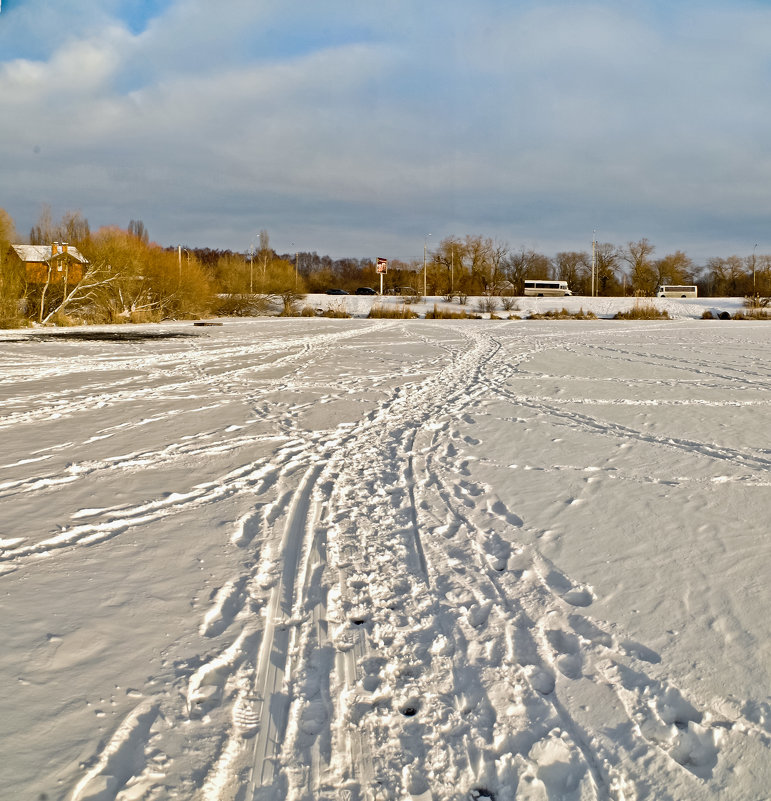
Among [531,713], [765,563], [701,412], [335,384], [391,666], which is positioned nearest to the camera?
[531,713]

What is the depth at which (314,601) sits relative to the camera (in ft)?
11.0

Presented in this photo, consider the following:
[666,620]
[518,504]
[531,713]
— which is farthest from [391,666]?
[518,504]

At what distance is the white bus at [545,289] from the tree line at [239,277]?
2.23 m

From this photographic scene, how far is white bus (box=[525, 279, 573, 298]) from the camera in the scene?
69938mm

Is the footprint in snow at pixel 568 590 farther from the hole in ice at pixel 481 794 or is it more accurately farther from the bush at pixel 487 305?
the bush at pixel 487 305

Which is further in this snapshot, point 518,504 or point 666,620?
point 518,504

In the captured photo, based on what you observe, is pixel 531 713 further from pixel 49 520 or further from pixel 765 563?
pixel 49 520

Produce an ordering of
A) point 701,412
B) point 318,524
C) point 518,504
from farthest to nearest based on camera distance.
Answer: point 701,412, point 518,504, point 318,524

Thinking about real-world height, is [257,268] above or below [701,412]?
above

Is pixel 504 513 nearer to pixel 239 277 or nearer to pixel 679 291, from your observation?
pixel 239 277

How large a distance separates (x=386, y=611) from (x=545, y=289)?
71560 millimetres

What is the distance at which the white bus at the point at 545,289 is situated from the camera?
229 feet

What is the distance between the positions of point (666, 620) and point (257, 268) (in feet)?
161

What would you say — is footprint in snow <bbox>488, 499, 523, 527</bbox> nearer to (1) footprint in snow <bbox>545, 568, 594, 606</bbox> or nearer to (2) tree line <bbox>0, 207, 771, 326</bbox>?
(1) footprint in snow <bbox>545, 568, 594, 606</bbox>
